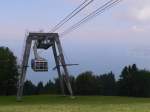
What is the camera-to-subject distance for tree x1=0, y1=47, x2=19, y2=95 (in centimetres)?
12200

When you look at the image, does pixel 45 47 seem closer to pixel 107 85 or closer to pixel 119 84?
pixel 119 84

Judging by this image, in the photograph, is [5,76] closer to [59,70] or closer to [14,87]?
[14,87]

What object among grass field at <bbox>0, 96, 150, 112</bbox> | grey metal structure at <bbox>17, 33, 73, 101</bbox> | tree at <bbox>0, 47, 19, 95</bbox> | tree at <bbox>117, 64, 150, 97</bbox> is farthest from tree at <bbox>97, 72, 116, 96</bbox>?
grass field at <bbox>0, 96, 150, 112</bbox>

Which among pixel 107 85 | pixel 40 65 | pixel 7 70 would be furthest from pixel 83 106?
pixel 107 85

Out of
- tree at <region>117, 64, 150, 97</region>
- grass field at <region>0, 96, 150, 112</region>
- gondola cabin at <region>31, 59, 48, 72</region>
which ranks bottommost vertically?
grass field at <region>0, 96, 150, 112</region>

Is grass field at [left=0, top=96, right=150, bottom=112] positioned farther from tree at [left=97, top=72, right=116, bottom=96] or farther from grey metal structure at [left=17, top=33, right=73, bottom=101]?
tree at [left=97, top=72, right=116, bottom=96]

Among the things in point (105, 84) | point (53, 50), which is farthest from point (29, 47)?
point (105, 84)

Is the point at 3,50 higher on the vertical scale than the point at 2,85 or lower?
higher

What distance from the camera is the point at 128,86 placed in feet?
447

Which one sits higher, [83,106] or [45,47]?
[45,47]

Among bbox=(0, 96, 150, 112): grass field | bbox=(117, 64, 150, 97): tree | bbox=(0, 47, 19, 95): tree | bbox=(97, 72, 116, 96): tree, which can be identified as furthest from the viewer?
bbox=(97, 72, 116, 96): tree

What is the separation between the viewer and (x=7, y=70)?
123 metres

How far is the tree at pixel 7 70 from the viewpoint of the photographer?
12200cm

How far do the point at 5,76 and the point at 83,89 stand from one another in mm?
19265
